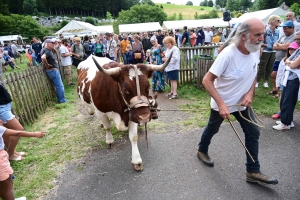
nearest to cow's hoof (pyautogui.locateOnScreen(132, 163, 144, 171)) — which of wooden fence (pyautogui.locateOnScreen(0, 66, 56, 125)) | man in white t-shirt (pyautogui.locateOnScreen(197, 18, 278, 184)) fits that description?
man in white t-shirt (pyautogui.locateOnScreen(197, 18, 278, 184))

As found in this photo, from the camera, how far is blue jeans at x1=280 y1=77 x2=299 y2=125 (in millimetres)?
4227

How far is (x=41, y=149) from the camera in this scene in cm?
452

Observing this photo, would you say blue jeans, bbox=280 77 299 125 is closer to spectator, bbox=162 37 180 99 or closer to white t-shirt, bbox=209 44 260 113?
white t-shirt, bbox=209 44 260 113

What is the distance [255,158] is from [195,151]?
3.92ft

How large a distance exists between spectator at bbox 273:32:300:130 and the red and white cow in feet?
8.59

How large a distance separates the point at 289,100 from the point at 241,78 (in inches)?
90.7

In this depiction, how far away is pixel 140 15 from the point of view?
69.6m

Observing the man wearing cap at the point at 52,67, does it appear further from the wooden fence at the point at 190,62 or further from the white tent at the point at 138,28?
the white tent at the point at 138,28

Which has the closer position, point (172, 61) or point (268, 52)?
point (172, 61)

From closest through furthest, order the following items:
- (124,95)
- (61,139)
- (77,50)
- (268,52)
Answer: (124,95) → (61,139) → (268,52) → (77,50)

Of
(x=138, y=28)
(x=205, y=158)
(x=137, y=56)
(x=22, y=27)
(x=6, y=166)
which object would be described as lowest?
(x=205, y=158)

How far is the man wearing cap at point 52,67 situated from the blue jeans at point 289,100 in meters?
6.59

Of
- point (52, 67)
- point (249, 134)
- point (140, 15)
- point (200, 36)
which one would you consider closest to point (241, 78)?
point (249, 134)

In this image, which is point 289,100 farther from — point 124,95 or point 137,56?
point 137,56
